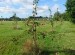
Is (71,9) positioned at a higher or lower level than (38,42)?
higher

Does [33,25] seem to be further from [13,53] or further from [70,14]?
[70,14]

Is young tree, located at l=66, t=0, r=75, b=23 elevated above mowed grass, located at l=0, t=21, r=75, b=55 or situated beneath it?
elevated above

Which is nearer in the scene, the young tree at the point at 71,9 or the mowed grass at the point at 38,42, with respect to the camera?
the mowed grass at the point at 38,42

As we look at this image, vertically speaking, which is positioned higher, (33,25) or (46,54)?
(33,25)

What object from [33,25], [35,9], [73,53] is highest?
[35,9]

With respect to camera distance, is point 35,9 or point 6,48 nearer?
point 35,9

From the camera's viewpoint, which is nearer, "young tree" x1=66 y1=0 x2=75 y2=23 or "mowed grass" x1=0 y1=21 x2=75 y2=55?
"mowed grass" x1=0 y1=21 x2=75 y2=55

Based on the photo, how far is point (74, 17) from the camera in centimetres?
6241

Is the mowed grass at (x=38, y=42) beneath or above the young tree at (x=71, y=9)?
beneath

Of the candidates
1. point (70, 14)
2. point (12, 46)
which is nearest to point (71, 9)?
point (70, 14)

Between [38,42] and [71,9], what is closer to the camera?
[38,42]

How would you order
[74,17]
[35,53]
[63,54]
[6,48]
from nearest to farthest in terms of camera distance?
[35,53] < [63,54] < [6,48] < [74,17]

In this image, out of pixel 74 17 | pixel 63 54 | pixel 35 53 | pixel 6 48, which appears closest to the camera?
pixel 35 53

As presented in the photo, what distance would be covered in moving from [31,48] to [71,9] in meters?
48.1
